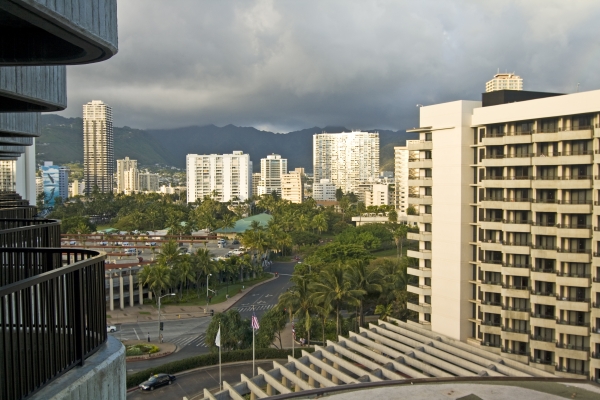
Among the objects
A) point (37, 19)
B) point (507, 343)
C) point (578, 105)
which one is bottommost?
point (507, 343)

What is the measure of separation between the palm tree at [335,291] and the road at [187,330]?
33.4 feet

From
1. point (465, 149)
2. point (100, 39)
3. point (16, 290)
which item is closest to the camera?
point (16, 290)

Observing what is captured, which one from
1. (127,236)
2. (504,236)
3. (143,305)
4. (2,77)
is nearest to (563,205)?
(504,236)

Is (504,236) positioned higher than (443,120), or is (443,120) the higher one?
(443,120)

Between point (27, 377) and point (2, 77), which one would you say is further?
point (2, 77)

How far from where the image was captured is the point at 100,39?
15.5 ft

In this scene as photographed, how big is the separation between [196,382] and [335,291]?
11.4 m

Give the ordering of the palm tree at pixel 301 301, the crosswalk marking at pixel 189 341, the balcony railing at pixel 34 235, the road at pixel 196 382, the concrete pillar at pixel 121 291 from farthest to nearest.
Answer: the concrete pillar at pixel 121 291 → the crosswalk marking at pixel 189 341 → the palm tree at pixel 301 301 → the road at pixel 196 382 → the balcony railing at pixel 34 235

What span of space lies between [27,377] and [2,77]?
451 centimetres

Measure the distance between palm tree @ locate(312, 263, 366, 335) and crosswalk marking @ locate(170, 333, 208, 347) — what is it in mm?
10681

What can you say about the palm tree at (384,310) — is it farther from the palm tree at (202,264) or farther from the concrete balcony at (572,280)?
the palm tree at (202,264)

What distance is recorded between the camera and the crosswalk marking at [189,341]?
4259 cm

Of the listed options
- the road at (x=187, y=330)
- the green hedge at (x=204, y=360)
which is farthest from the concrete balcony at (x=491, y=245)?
the road at (x=187, y=330)

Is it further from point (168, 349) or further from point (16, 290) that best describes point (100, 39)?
point (168, 349)
